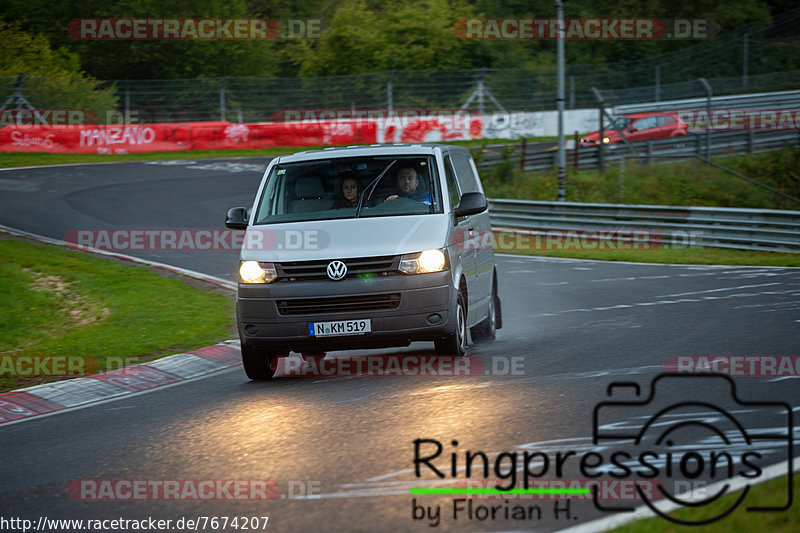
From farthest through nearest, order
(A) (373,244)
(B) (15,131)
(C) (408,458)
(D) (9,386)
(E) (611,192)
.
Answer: (B) (15,131) < (E) (611,192) < (D) (9,386) < (A) (373,244) < (C) (408,458)

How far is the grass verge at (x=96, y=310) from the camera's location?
1209 cm

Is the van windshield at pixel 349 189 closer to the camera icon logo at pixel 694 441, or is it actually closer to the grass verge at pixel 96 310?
the grass verge at pixel 96 310

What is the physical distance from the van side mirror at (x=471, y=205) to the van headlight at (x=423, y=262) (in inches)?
32.0

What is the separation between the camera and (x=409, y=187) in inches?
390

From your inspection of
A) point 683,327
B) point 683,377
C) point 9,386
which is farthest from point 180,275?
point 683,377

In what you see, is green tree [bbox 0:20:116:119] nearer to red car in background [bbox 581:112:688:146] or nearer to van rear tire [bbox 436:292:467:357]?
red car in background [bbox 581:112:688:146]

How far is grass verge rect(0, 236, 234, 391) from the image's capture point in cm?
1209

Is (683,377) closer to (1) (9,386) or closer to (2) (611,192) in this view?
(1) (9,386)

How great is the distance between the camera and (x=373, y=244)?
897cm

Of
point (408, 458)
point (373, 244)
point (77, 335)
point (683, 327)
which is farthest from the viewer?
point (77, 335)

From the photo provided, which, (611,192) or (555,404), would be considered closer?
(555,404)

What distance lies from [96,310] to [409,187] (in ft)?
20.8

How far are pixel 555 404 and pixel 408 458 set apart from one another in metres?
1.71

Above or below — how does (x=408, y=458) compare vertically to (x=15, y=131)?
below
